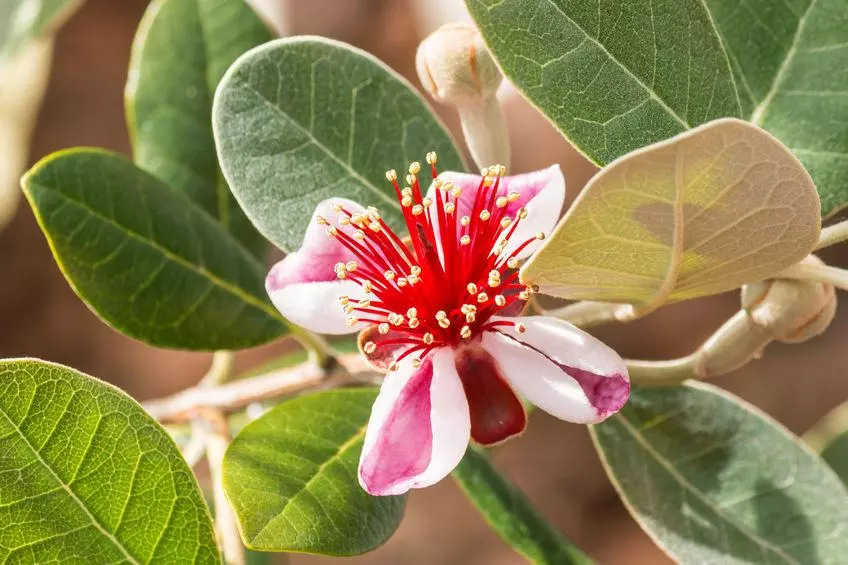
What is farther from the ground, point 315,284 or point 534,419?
point 315,284

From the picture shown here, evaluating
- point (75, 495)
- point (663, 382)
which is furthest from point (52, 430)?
point (663, 382)

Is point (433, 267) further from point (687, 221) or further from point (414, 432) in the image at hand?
point (687, 221)

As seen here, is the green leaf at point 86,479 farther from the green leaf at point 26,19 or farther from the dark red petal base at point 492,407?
Answer: the green leaf at point 26,19

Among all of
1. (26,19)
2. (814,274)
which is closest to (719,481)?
(814,274)

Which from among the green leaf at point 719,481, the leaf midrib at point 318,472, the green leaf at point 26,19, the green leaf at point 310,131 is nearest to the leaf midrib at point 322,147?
the green leaf at point 310,131

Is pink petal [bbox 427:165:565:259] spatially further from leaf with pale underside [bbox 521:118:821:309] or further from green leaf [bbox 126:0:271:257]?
green leaf [bbox 126:0:271:257]

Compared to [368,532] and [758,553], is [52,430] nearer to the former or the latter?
[368,532]
